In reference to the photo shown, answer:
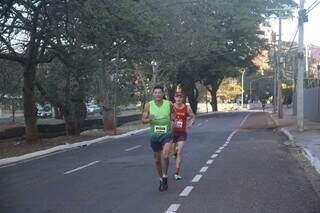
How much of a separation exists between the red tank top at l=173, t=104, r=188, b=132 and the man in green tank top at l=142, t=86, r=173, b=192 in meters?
0.85

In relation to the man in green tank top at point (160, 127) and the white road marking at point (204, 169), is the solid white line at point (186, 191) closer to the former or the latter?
the man in green tank top at point (160, 127)

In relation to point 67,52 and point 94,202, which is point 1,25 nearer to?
point 67,52

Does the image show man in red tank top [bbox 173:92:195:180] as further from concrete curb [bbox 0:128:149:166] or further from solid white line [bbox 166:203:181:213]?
concrete curb [bbox 0:128:149:166]

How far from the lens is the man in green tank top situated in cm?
1112

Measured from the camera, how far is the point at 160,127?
11125 mm

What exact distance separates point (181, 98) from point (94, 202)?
3.05 meters

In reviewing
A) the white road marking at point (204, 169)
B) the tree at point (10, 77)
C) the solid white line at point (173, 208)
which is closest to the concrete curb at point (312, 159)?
the white road marking at point (204, 169)

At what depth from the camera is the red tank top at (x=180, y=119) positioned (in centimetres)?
1214

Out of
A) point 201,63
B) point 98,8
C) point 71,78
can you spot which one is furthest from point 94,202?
point 201,63

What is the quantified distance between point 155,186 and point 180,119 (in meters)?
1.42

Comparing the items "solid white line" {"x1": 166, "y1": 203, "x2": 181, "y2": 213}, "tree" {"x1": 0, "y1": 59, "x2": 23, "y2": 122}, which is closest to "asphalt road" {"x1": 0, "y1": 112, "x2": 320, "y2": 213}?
"solid white line" {"x1": 166, "y1": 203, "x2": 181, "y2": 213}

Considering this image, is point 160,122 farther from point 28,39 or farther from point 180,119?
point 28,39

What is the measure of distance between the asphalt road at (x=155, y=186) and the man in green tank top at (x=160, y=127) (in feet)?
1.56

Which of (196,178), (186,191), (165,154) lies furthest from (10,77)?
(186,191)
